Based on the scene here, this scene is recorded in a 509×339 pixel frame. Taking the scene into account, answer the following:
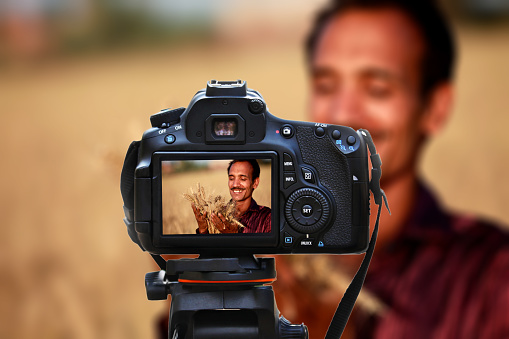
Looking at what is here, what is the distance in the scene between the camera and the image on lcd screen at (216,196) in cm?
98

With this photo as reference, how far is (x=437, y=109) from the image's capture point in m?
2.52

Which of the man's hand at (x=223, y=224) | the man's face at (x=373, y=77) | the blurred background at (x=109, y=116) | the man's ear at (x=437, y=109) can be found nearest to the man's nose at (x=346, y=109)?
the man's face at (x=373, y=77)

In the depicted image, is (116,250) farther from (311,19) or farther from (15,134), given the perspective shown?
(311,19)

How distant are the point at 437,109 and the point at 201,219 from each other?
1.77m

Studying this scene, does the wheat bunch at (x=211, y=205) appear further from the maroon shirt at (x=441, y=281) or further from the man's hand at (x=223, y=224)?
the maroon shirt at (x=441, y=281)

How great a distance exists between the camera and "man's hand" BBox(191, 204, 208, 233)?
984mm

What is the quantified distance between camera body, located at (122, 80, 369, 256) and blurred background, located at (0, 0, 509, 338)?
4.98 feet

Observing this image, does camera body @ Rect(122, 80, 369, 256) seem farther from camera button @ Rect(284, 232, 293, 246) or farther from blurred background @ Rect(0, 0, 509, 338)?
blurred background @ Rect(0, 0, 509, 338)

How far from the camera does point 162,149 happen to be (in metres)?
0.98

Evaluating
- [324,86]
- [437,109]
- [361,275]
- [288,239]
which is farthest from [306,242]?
[437,109]

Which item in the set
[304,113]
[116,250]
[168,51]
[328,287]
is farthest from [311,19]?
[116,250]

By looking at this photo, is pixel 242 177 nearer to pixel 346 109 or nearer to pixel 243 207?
pixel 243 207

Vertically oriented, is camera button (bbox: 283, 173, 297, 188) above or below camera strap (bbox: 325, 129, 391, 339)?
above

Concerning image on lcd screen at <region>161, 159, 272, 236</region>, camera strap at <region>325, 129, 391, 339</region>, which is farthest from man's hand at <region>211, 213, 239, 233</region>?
camera strap at <region>325, 129, 391, 339</region>
